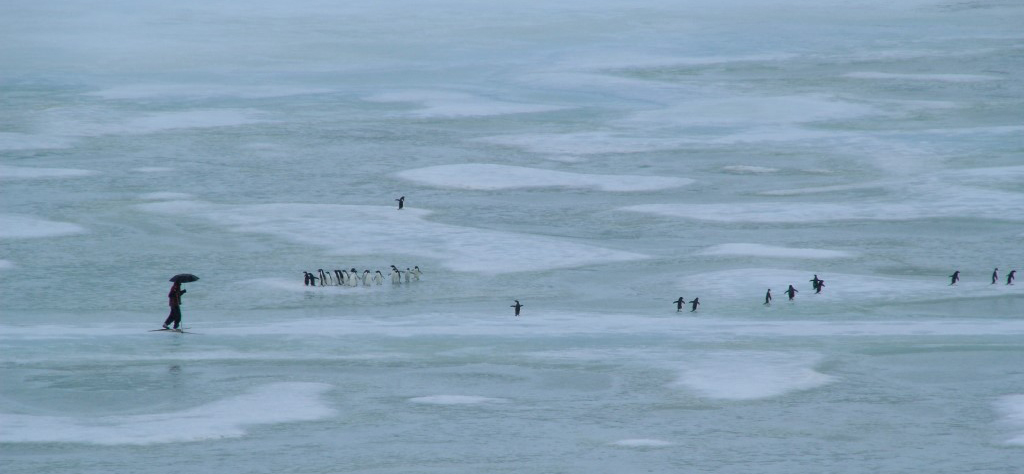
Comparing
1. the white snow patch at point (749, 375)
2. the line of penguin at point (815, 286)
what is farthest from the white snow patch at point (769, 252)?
the white snow patch at point (749, 375)

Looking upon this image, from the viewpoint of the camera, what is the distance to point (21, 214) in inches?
758

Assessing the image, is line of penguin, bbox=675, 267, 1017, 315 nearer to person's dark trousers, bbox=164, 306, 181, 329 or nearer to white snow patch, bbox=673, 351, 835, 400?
white snow patch, bbox=673, 351, 835, 400

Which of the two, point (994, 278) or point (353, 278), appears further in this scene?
point (353, 278)

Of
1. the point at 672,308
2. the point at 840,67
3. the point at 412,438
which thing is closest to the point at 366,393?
the point at 412,438

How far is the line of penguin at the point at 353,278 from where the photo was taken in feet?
51.9

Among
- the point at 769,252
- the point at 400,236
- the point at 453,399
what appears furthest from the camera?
the point at 400,236

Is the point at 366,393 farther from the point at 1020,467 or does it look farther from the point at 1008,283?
the point at 1008,283

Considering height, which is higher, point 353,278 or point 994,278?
point 994,278

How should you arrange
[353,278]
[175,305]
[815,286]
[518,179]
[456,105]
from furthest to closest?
[456,105]
[518,179]
[353,278]
[815,286]
[175,305]

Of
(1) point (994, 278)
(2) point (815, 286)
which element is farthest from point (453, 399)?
(1) point (994, 278)

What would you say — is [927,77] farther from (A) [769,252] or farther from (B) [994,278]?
(B) [994,278]

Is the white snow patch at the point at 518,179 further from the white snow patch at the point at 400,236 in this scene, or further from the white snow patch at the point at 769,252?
the white snow patch at the point at 769,252

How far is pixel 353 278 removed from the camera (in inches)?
628

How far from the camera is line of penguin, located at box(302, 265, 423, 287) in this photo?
15820 mm
